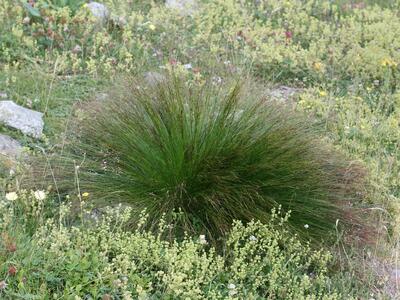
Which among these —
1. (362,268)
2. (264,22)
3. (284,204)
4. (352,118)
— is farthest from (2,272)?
(264,22)

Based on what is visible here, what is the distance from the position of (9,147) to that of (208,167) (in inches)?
57.9

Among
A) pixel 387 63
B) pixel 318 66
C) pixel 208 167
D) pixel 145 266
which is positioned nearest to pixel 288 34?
pixel 318 66

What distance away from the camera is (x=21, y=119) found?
15.9 ft

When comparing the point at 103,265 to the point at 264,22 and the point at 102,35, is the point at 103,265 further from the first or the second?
the point at 264,22

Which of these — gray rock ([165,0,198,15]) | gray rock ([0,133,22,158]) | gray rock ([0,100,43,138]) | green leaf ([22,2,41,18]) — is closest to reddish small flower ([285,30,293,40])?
gray rock ([165,0,198,15])

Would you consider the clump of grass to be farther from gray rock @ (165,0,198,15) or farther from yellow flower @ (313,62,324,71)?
gray rock @ (165,0,198,15)

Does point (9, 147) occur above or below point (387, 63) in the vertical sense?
below

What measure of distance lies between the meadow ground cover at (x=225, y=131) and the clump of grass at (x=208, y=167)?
10cm

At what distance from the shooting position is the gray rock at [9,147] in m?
4.40

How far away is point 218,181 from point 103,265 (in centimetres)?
102

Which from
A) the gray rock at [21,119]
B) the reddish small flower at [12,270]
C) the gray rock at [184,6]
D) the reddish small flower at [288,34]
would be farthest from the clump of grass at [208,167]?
the gray rock at [184,6]

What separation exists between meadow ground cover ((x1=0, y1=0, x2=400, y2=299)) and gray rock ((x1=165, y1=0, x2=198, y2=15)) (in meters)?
0.09

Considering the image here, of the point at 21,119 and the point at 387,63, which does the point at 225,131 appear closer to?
the point at 21,119

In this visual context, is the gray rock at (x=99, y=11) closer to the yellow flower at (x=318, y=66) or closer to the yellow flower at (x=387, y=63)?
the yellow flower at (x=318, y=66)
